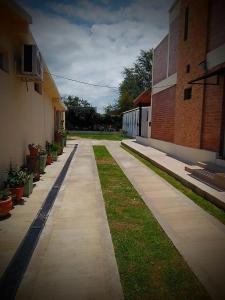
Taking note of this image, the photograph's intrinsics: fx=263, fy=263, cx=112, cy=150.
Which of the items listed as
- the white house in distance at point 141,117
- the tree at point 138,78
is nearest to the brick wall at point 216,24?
the white house in distance at point 141,117

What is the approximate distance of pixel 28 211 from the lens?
529cm

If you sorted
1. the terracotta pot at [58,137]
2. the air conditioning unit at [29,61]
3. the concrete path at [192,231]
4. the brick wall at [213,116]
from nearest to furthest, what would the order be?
the concrete path at [192,231] < the air conditioning unit at [29,61] < the brick wall at [213,116] < the terracotta pot at [58,137]

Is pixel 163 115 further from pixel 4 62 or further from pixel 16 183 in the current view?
pixel 16 183

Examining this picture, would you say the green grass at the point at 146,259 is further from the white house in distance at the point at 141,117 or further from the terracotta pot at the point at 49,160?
the white house in distance at the point at 141,117

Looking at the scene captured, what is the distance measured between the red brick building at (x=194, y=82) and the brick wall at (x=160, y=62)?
61 millimetres

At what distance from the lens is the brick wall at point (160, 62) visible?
1588cm

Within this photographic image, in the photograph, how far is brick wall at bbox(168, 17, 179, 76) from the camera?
13797mm

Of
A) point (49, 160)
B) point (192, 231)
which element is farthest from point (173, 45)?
point (192, 231)

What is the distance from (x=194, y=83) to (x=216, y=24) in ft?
7.00

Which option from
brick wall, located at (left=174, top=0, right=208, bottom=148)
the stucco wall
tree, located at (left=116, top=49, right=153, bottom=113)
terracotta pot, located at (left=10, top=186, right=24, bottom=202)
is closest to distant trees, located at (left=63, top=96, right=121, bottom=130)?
tree, located at (left=116, top=49, right=153, bottom=113)

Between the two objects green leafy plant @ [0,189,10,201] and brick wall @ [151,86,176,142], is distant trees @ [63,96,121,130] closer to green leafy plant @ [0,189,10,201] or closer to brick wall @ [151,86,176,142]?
brick wall @ [151,86,176,142]

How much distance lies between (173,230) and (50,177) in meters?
4.98

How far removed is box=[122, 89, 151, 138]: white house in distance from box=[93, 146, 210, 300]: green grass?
47.5 feet

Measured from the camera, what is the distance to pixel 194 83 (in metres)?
10.1
